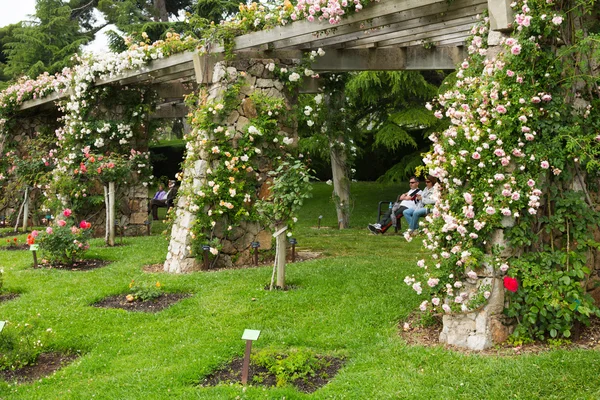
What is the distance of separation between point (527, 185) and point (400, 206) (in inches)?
226

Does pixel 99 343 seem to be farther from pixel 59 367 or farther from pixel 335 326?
pixel 335 326

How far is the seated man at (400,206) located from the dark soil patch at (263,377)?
5.73 meters

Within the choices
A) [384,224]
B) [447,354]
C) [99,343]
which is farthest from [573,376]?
[384,224]

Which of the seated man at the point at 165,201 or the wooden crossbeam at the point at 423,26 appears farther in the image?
the seated man at the point at 165,201

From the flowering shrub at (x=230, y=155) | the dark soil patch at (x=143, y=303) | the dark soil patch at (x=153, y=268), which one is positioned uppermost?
the flowering shrub at (x=230, y=155)

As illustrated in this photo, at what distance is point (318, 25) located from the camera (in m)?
6.36

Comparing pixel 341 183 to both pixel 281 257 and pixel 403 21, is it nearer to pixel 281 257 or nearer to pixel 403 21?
pixel 281 257

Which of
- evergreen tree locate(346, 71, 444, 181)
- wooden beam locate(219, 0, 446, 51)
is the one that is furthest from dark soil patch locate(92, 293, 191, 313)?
evergreen tree locate(346, 71, 444, 181)

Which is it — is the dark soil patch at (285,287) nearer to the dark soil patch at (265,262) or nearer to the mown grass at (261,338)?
the mown grass at (261,338)

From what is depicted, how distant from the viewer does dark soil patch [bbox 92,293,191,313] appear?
596 centimetres

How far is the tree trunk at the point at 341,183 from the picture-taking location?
1144cm

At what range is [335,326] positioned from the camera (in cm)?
509

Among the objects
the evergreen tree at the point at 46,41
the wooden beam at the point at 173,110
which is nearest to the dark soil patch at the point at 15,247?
the wooden beam at the point at 173,110

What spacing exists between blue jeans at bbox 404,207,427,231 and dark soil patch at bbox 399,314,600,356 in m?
4.22
